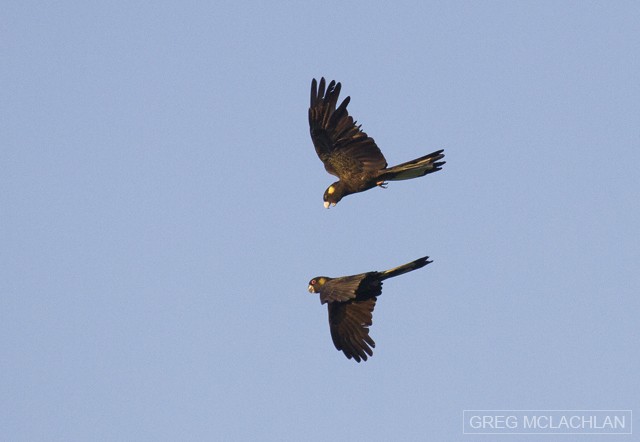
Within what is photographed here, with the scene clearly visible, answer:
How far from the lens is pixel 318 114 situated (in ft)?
61.1

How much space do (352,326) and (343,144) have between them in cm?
344

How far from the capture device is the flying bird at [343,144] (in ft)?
61.0

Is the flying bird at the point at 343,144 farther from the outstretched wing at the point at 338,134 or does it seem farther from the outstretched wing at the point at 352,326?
the outstretched wing at the point at 352,326

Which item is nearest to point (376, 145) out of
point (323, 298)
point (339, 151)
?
point (339, 151)

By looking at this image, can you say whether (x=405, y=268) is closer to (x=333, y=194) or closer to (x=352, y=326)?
(x=352, y=326)

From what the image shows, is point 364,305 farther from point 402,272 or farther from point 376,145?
point 376,145

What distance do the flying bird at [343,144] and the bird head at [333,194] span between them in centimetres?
10

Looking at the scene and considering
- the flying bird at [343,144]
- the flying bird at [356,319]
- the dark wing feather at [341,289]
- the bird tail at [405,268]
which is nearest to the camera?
the dark wing feather at [341,289]

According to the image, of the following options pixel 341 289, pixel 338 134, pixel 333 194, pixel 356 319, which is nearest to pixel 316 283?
pixel 356 319

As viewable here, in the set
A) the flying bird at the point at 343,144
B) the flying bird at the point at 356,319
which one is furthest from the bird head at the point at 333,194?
the flying bird at the point at 356,319

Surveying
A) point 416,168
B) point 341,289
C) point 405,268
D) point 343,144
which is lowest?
point 341,289

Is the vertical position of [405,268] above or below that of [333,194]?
below

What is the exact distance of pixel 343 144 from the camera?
741 inches

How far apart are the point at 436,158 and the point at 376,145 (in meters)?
1.93
